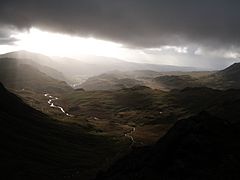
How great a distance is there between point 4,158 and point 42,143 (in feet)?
124

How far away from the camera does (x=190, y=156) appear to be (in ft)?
197

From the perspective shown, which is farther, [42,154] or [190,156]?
[42,154]

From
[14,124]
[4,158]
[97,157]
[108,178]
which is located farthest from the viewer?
[14,124]

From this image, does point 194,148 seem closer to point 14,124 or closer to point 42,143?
point 42,143

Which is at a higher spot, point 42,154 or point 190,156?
point 190,156

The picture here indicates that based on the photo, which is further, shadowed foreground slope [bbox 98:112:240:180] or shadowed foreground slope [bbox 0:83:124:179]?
shadowed foreground slope [bbox 0:83:124:179]

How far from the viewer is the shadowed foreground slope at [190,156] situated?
185 feet

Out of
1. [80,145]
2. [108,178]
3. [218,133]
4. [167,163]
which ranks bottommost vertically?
[80,145]

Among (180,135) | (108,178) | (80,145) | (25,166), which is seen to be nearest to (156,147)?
(180,135)

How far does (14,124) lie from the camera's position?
191875 mm

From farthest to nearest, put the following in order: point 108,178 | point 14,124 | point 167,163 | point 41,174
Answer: point 14,124 < point 41,174 < point 108,178 < point 167,163

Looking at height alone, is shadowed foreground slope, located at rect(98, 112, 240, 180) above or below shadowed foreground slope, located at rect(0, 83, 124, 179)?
above

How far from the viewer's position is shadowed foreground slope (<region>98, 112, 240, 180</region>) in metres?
56.3

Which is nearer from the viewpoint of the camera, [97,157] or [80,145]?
[97,157]
